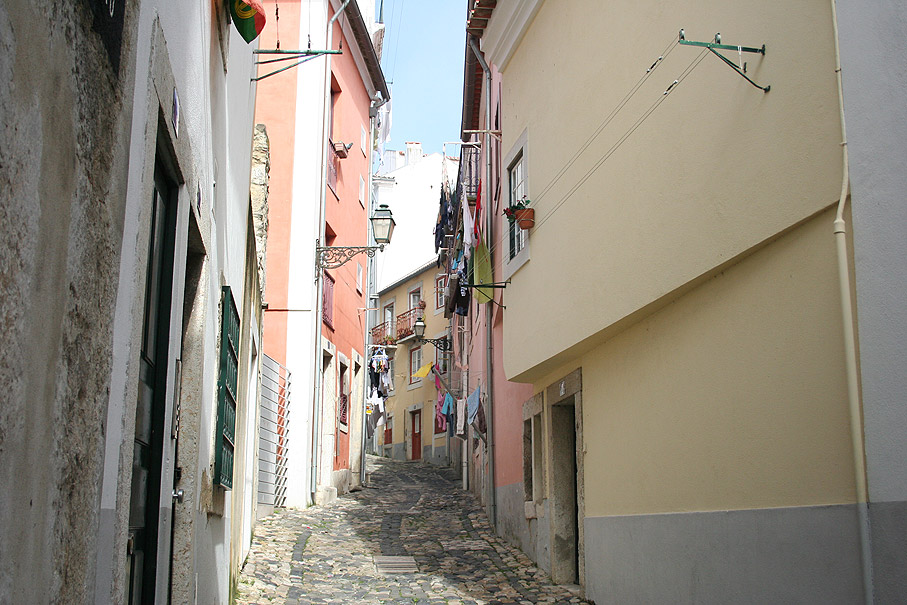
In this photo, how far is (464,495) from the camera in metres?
19.1

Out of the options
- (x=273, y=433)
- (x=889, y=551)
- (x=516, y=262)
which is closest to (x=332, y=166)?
(x=273, y=433)

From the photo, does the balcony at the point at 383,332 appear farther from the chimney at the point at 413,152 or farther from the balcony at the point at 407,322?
the chimney at the point at 413,152

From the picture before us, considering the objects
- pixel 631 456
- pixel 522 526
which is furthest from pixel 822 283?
pixel 522 526

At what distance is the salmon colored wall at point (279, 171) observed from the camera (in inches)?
632

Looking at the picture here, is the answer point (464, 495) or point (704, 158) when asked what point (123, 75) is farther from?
point (464, 495)

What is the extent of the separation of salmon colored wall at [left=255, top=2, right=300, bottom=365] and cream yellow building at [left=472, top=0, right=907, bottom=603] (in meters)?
6.73

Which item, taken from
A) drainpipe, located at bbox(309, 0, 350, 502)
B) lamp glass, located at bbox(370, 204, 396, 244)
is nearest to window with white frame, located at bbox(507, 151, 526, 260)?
lamp glass, located at bbox(370, 204, 396, 244)

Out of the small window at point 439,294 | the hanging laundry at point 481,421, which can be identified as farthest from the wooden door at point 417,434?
the hanging laundry at point 481,421

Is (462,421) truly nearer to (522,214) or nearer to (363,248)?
(363,248)

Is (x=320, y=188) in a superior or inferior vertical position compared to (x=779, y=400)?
superior

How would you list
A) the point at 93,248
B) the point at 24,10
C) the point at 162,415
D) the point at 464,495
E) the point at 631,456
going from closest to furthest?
the point at 24,10
the point at 93,248
the point at 162,415
the point at 631,456
the point at 464,495

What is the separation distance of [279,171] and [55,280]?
1488cm

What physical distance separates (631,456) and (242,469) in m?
3.81

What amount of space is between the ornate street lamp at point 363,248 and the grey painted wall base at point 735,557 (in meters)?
7.90
